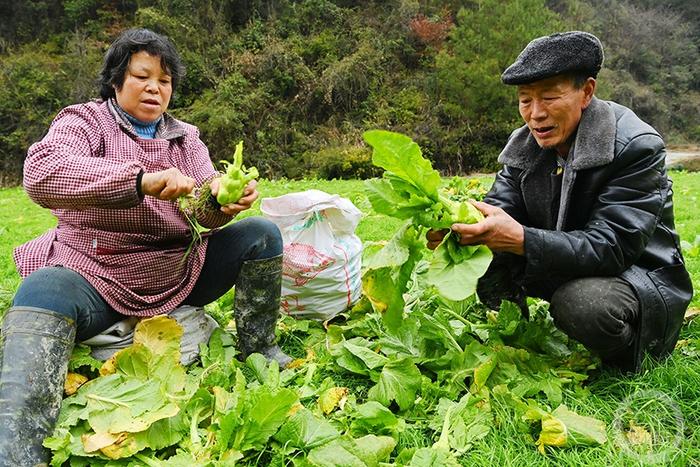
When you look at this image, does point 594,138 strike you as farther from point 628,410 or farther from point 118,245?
point 118,245

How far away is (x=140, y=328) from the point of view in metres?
2.02

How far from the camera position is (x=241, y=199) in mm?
2203

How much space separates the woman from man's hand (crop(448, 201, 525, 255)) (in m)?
0.88

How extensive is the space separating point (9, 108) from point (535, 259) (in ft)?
69.3

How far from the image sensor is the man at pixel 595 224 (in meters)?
1.87

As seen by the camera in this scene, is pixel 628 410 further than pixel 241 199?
No

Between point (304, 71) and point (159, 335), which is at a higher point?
point (159, 335)

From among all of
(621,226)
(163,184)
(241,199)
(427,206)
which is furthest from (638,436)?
(163,184)

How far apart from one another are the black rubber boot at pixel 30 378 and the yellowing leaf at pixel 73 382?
0.13m

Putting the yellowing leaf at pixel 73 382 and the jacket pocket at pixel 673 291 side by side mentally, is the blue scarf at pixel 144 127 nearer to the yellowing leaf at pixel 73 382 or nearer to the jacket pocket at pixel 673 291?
the yellowing leaf at pixel 73 382

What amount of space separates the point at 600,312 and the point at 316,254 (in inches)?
51.2

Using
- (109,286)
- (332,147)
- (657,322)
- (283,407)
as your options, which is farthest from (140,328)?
(332,147)

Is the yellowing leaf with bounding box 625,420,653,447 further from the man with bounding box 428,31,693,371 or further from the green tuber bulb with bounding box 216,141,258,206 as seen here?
the green tuber bulb with bounding box 216,141,258,206

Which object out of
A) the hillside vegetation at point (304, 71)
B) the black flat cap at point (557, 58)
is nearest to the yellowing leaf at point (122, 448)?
the black flat cap at point (557, 58)
